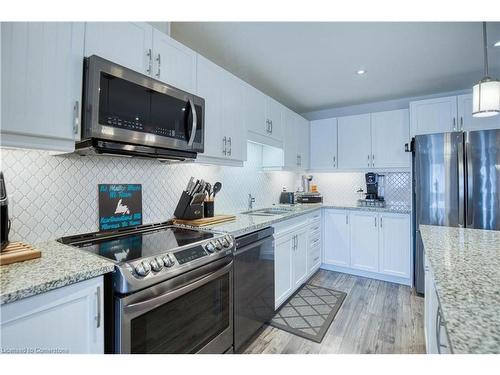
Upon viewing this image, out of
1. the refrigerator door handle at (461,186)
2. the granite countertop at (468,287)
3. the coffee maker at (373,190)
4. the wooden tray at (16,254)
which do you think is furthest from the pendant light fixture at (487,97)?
the wooden tray at (16,254)

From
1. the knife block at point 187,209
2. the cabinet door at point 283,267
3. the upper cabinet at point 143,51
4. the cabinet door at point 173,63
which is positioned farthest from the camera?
the cabinet door at point 283,267

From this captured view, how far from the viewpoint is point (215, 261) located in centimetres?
153

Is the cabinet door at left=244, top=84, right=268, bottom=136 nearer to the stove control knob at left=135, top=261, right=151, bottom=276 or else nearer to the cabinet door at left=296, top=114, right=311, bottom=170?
the cabinet door at left=296, top=114, right=311, bottom=170

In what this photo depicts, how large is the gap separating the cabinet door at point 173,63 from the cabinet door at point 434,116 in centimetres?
278

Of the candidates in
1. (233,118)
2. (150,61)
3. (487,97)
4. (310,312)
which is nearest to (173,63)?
(150,61)

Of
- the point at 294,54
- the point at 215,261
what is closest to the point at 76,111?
the point at 215,261

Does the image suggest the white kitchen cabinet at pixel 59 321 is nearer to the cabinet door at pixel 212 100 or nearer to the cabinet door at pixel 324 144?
the cabinet door at pixel 212 100

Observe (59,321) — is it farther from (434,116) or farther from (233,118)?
(434,116)

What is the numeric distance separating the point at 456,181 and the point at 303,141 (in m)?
1.91

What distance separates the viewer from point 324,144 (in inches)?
155

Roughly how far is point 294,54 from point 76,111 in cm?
190

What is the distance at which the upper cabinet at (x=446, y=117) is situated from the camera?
2.80 metres

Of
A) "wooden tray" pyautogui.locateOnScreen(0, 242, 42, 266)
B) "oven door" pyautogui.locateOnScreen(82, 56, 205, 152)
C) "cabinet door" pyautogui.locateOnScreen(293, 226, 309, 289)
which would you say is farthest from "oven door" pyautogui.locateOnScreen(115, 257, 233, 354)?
"cabinet door" pyautogui.locateOnScreen(293, 226, 309, 289)
